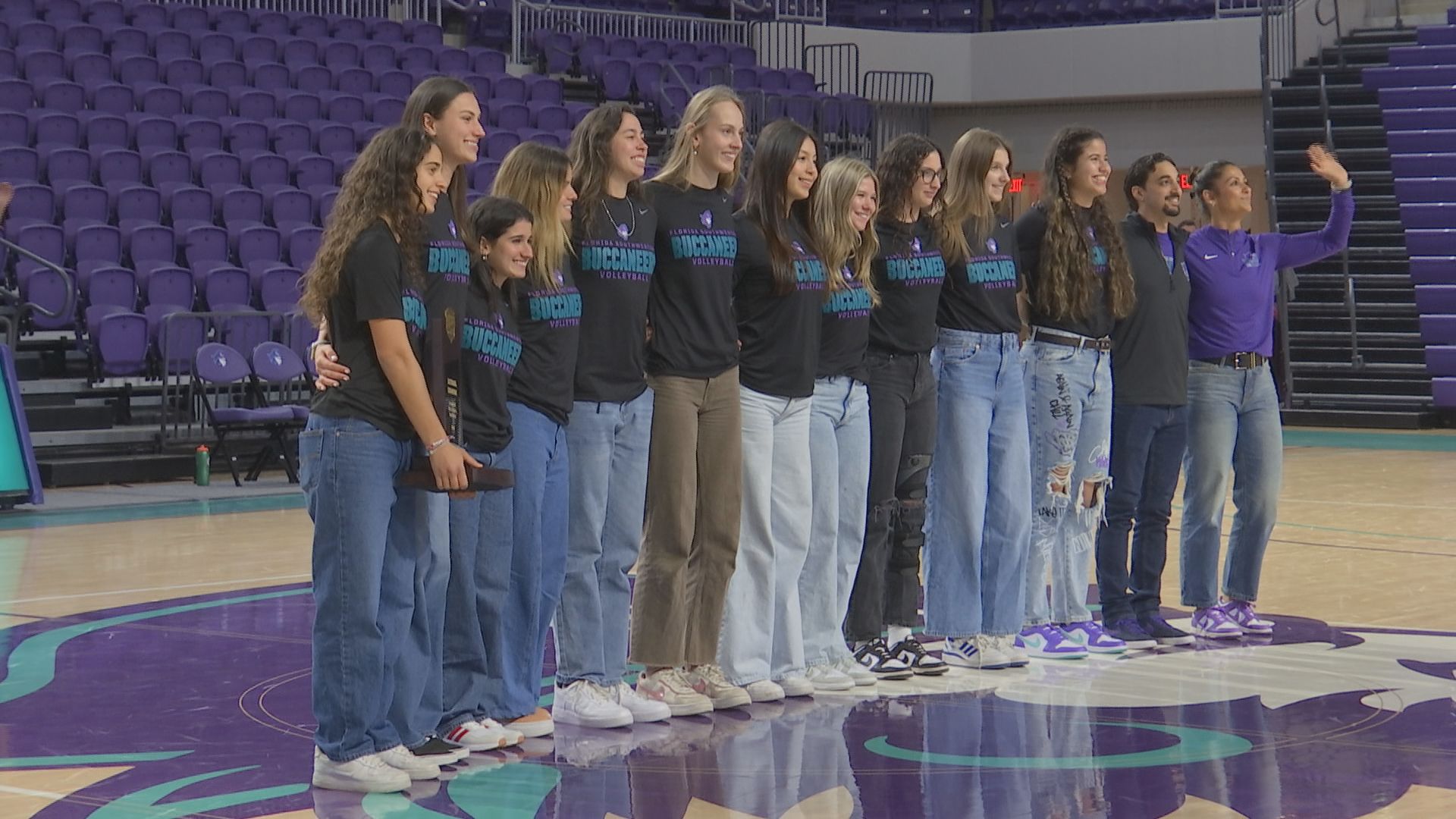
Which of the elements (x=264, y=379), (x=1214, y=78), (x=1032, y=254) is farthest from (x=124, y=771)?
(x=1214, y=78)

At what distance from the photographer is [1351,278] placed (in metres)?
16.0

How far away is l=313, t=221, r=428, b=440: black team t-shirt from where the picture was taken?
406cm

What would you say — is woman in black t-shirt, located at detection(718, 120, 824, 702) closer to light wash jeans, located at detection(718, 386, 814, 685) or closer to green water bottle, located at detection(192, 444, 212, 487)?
light wash jeans, located at detection(718, 386, 814, 685)

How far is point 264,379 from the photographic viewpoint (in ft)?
37.2

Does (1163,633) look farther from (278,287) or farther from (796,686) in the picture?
(278,287)

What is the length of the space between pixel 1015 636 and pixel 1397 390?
11.0m

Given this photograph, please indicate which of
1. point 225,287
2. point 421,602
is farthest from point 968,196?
point 225,287

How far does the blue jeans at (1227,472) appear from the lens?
20.6 feet

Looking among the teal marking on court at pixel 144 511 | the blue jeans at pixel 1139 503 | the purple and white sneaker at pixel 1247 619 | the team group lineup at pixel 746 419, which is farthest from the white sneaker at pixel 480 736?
the teal marking on court at pixel 144 511

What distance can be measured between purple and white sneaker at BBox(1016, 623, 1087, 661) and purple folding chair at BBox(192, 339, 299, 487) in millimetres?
6285

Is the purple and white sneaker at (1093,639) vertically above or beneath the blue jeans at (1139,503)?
beneath

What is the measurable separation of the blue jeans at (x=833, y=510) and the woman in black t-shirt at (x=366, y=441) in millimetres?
1498

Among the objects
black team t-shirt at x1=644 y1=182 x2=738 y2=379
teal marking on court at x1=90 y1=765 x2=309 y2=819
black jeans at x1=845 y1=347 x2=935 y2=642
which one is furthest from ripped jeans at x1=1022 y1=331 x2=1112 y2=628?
teal marking on court at x1=90 y1=765 x2=309 y2=819

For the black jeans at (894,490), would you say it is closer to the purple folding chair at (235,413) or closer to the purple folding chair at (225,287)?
the purple folding chair at (235,413)
